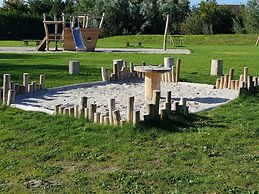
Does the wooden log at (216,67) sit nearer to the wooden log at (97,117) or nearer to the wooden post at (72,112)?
the wooden post at (72,112)

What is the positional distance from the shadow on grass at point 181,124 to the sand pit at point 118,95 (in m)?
1.04

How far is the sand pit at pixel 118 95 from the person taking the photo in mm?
11191

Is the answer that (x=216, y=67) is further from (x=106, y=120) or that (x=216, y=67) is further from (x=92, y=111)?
(x=106, y=120)

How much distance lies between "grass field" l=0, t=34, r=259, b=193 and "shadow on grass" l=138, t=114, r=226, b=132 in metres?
0.02

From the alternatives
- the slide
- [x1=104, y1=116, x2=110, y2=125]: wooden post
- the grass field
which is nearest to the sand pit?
[x1=104, y1=116, x2=110, y2=125]: wooden post

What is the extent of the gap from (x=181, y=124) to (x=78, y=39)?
27.1m

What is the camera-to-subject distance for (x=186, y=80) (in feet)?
55.0

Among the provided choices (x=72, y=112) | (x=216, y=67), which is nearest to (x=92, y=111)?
(x=72, y=112)

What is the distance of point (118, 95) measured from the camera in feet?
43.0

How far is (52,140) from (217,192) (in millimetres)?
3176

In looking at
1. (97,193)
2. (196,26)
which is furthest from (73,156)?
(196,26)

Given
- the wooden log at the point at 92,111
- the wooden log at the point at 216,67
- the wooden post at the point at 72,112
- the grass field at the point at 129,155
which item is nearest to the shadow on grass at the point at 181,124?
the grass field at the point at 129,155

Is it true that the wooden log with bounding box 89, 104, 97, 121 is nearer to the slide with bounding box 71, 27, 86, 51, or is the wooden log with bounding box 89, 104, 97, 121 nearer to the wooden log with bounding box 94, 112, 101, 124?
the wooden log with bounding box 94, 112, 101, 124

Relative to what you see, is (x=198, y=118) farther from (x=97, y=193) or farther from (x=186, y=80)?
(x=186, y=80)
